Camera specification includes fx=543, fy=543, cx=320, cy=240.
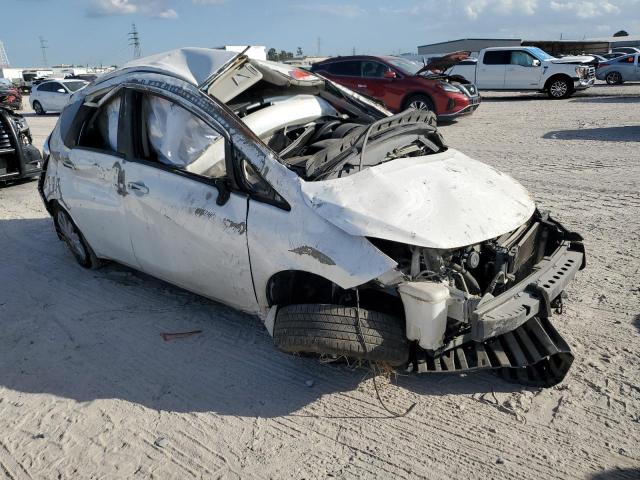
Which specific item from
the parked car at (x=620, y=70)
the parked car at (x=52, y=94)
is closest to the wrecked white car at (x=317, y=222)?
the parked car at (x=52, y=94)

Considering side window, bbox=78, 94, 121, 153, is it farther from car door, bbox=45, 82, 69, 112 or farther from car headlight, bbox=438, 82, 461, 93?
car door, bbox=45, 82, 69, 112

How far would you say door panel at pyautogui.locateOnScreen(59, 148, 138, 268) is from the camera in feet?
13.8

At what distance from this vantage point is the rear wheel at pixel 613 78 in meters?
24.5

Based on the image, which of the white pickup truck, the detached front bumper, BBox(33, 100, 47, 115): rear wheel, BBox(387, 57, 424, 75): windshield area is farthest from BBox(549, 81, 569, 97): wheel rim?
BBox(33, 100, 47, 115): rear wheel

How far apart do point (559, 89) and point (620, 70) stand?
8090 mm

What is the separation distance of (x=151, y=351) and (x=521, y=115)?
1302 cm

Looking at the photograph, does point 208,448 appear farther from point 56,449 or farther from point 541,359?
point 541,359

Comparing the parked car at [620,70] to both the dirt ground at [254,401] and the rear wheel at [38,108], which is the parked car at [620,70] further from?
the rear wheel at [38,108]

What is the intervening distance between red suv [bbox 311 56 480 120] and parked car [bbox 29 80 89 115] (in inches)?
493

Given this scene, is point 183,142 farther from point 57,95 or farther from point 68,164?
point 57,95

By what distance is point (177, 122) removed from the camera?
12.9ft

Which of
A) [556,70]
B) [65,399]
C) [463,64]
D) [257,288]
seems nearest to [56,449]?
[65,399]

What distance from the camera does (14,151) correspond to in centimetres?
822

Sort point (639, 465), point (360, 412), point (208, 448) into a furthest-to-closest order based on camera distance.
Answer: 1. point (360, 412)
2. point (208, 448)
3. point (639, 465)
